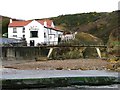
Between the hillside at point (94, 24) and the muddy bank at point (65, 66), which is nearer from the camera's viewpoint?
the muddy bank at point (65, 66)

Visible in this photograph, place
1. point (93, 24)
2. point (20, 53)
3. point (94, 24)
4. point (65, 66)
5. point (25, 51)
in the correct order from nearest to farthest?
1. point (65, 66)
2. point (25, 51)
3. point (20, 53)
4. point (94, 24)
5. point (93, 24)

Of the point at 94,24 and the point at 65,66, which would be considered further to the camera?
the point at 94,24

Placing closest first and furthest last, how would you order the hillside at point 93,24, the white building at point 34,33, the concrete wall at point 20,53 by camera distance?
the concrete wall at point 20,53 < the white building at point 34,33 < the hillside at point 93,24

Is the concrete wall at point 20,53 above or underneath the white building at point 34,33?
underneath

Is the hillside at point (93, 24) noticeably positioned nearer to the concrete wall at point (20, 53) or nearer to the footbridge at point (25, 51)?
the footbridge at point (25, 51)

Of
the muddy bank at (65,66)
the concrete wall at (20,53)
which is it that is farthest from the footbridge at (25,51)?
the muddy bank at (65,66)

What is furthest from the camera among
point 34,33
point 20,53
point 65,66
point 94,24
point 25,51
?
point 94,24

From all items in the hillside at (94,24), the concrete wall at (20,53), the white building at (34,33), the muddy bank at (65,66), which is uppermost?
the hillside at (94,24)

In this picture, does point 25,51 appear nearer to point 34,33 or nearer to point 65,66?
point 34,33

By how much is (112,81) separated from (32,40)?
75.0 m

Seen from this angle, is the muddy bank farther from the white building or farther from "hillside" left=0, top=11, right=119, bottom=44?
"hillside" left=0, top=11, right=119, bottom=44

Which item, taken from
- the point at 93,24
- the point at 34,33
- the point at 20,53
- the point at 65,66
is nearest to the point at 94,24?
the point at 93,24

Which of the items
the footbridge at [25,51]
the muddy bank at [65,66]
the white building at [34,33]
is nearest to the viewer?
the muddy bank at [65,66]

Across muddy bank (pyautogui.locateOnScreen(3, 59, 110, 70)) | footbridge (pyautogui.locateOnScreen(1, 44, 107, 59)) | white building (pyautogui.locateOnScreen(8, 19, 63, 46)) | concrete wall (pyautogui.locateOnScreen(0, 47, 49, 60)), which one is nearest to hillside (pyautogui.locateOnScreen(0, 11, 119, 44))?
white building (pyautogui.locateOnScreen(8, 19, 63, 46))
